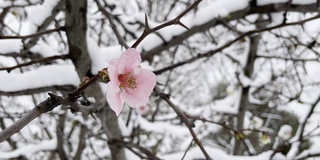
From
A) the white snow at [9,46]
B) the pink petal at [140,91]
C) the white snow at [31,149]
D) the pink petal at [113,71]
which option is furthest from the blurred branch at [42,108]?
the white snow at [31,149]

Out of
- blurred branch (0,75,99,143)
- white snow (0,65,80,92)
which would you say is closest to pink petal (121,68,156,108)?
blurred branch (0,75,99,143)

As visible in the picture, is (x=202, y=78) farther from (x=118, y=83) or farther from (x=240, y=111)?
(x=118, y=83)

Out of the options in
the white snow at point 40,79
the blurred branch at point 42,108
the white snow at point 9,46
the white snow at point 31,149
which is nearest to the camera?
the blurred branch at point 42,108

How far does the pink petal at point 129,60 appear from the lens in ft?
2.36

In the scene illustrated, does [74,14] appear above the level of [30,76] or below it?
above

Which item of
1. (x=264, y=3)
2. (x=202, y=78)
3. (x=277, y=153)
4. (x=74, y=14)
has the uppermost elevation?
(x=202, y=78)

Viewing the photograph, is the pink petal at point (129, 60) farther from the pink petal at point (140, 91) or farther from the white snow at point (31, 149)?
the white snow at point (31, 149)

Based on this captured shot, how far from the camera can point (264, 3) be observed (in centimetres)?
174

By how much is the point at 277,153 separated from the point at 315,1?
84 cm

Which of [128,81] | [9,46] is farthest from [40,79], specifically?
[128,81]

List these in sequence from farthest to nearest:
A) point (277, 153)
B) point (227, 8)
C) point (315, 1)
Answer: point (227, 8), point (277, 153), point (315, 1)

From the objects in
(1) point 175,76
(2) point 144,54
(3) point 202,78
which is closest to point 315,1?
(2) point 144,54

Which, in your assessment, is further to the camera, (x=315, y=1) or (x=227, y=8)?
(x=227, y=8)

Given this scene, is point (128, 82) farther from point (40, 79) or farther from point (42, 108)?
point (40, 79)
